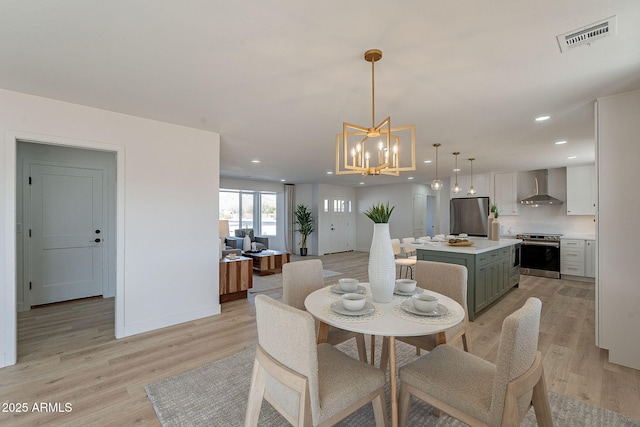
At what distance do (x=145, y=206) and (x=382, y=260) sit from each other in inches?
110

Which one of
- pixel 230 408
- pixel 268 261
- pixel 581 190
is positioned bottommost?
pixel 230 408

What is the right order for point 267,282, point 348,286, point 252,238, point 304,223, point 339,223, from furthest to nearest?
A: 1. point 339,223
2. point 304,223
3. point 252,238
4. point 267,282
5. point 348,286

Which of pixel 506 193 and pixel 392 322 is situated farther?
pixel 506 193

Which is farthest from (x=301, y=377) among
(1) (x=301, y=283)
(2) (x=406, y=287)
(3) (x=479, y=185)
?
(3) (x=479, y=185)

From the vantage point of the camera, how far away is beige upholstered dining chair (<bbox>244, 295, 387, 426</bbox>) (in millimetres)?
1252

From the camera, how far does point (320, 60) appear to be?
78.8 inches

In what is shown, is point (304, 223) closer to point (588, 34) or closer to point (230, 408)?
point (230, 408)

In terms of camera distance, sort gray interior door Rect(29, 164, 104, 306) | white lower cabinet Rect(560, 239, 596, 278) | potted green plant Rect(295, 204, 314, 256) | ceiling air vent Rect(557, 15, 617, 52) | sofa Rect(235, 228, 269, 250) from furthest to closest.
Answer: potted green plant Rect(295, 204, 314, 256) < sofa Rect(235, 228, 269, 250) < white lower cabinet Rect(560, 239, 596, 278) < gray interior door Rect(29, 164, 104, 306) < ceiling air vent Rect(557, 15, 617, 52)

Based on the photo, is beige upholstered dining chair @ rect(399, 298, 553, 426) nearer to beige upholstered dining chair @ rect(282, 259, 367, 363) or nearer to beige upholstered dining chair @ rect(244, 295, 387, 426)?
beige upholstered dining chair @ rect(244, 295, 387, 426)

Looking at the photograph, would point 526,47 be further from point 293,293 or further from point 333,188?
point 333,188

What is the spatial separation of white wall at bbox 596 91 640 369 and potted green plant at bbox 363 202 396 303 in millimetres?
2299

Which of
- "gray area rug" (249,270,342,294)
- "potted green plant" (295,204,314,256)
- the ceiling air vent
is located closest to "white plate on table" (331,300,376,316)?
the ceiling air vent

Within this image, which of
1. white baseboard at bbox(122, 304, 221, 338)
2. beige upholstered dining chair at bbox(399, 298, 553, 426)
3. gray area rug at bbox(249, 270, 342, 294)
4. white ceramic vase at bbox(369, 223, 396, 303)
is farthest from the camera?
gray area rug at bbox(249, 270, 342, 294)

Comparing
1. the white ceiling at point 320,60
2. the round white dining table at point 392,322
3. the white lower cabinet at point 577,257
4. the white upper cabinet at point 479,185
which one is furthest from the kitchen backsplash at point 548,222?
the round white dining table at point 392,322
